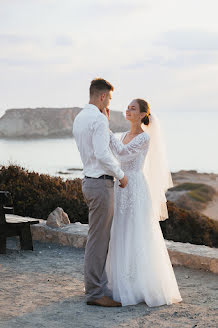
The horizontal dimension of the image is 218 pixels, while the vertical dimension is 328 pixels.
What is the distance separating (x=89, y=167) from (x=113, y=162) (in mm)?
264

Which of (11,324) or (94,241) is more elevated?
A: (94,241)

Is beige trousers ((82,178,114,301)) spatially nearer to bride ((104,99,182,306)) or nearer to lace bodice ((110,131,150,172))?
bride ((104,99,182,306))

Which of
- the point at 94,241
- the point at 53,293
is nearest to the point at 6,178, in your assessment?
the point at 53,293

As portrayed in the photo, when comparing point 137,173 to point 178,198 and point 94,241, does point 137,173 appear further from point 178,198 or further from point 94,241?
point 178,198

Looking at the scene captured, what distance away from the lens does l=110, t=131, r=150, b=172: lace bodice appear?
5059 mm

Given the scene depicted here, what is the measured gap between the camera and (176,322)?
4.65 meters

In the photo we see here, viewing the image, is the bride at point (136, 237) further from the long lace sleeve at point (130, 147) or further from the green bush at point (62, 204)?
the green bush at point (62, 204)

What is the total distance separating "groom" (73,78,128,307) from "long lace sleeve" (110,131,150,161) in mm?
367

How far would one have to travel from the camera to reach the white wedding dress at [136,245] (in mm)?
5078

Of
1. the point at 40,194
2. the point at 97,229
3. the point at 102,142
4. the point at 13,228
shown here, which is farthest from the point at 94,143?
the point at 40,194

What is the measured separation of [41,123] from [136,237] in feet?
141

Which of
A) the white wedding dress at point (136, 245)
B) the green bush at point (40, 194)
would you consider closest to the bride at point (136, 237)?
the white wedding dress at point (136, 245)

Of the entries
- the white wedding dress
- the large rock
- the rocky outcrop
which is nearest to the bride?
the white wedding dress

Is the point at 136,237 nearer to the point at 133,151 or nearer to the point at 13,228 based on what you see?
the point at 133,151
